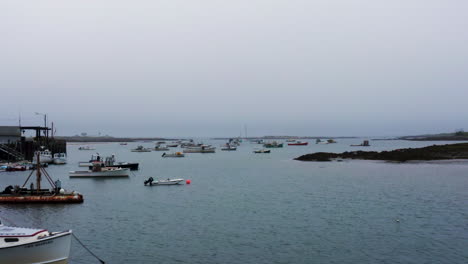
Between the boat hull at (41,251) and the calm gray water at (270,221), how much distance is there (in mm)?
2751

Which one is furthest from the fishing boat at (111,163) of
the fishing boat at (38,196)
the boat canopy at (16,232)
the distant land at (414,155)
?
the boat canopy at (16,232)

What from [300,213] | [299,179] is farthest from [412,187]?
[300,213]

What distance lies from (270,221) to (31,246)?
1637cm

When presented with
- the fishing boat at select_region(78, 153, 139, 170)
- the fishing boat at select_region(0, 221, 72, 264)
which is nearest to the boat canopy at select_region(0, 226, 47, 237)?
the fishing boat at select_region(0, 221, 72, 264)

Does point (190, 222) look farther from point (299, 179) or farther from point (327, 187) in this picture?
point (299, 179)

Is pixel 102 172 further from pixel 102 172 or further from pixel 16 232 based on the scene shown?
pixel 16 232

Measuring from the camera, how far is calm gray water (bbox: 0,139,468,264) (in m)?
22.6

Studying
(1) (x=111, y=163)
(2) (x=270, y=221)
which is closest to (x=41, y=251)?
(2) (x=270, y=221)

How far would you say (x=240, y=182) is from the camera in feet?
182

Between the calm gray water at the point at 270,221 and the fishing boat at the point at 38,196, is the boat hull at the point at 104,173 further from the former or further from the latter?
the fishing boat at the point at 38,196

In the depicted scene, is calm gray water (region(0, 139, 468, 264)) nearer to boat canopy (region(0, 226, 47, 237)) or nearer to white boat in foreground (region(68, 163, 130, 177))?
boat canopy (region(0, 226, 47, 237))

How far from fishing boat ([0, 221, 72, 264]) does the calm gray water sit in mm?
2989

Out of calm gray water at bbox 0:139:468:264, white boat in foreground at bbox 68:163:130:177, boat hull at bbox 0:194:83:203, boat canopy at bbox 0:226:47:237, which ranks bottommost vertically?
calm gray water at bbox 0:139:468:264

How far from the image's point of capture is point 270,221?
30031 millimetres
